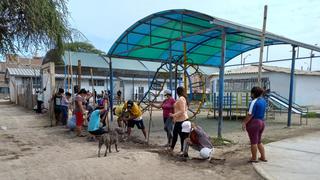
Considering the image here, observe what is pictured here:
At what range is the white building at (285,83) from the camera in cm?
2723

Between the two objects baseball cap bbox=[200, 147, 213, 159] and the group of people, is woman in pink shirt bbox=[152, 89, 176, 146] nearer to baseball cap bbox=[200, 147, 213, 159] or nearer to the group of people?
the group of people

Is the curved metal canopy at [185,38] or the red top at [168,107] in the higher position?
the curved metal canopy at [185,38]

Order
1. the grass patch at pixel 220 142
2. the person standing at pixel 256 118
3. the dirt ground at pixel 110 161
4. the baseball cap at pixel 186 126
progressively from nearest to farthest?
the dirt ground at pixel 110 161 → the person standing at pixel 256 118 → the baseball cap at pixel 186 126 → the grass patch at pixel 220 142

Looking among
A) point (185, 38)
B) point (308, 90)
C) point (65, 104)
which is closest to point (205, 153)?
point (65, 104)

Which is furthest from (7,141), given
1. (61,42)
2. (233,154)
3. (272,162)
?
(272,162)

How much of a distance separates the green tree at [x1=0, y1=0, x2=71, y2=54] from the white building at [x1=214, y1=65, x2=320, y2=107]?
2230 centimetres

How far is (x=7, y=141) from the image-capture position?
9922 millimetres

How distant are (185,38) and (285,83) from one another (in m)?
15.5

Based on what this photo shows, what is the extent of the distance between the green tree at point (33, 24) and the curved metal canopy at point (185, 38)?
4646 millimetres

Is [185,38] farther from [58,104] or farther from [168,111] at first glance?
[168,111]

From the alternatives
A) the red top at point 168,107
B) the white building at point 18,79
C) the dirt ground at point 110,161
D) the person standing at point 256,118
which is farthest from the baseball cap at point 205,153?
the white building at point 18,79

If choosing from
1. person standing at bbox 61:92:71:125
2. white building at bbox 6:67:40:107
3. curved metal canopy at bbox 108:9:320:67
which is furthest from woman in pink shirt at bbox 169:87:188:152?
white building at bbox 6:67:40:107

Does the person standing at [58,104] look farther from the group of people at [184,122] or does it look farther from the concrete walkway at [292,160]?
the concrete walkway at [292,160]

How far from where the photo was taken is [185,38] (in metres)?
15.1
